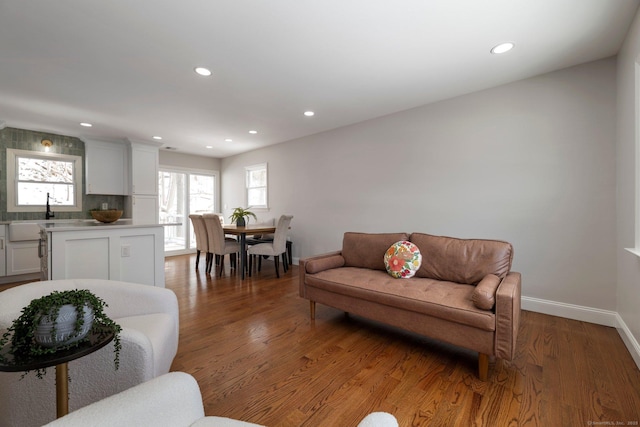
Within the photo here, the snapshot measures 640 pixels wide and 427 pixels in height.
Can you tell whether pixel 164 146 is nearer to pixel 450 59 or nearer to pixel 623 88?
pixel 450 59

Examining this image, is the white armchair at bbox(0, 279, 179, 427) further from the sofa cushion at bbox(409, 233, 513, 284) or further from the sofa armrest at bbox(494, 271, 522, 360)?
the sofa cushion at bbox(409, 233, 513, 284)


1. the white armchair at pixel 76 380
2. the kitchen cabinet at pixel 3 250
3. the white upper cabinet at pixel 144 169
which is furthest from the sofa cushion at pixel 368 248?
the kitchen cabinet at pixel 3 250

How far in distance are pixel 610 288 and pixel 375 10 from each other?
3201 mm

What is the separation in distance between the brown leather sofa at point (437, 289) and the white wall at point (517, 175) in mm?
930

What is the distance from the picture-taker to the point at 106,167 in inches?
208

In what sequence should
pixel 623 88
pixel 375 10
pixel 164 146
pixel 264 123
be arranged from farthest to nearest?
pixel 164 146, pixel 264 123, pixel 623 88, pixel 375 10

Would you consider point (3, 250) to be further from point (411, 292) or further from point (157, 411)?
point (411, 292)

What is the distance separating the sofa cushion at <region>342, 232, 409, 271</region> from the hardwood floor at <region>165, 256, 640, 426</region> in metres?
0.58

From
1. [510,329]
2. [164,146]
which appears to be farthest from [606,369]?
[164,146]

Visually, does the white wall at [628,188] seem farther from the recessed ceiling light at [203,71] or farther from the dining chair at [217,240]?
the dining chair at [217,240]

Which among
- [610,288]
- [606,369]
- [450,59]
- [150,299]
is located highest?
[450,59]

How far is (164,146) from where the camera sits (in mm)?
5906

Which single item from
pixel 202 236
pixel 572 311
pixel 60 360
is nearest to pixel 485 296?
pixel 572 311

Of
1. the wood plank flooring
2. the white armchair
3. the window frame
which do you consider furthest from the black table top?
the window frame
